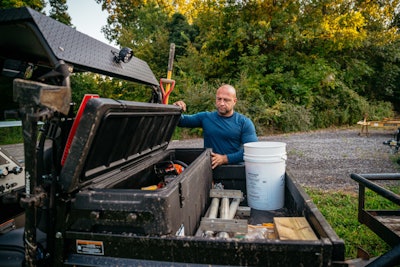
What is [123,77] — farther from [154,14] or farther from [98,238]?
[154,14]

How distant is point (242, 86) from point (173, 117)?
10.8 m

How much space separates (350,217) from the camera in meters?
4.09

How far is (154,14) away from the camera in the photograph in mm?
18938

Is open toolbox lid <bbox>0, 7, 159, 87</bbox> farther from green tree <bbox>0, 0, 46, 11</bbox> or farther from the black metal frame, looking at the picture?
green tree <bbox>0, 0, 46, 11</bbox>

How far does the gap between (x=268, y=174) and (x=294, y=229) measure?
88 centimetres

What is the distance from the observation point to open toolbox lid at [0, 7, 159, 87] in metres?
1.44

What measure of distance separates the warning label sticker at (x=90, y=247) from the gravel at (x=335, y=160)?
373 centimetres

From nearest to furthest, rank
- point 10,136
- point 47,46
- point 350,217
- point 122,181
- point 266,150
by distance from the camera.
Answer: point 47,46 < point 122,181 < point 266,150 < point 350,217 < point 10,136

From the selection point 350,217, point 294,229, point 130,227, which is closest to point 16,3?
point 350,217

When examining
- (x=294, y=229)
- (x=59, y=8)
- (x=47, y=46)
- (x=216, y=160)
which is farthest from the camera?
(x=59, y=8)

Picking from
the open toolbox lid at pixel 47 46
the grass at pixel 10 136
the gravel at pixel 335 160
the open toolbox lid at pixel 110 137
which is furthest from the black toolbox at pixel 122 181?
the grass at pixel 10 136

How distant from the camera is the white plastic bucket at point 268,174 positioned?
2.63 meters

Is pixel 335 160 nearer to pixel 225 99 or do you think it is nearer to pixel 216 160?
pixel 225 99

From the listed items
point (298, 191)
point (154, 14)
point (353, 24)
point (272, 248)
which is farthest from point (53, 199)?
point (154, 14)
